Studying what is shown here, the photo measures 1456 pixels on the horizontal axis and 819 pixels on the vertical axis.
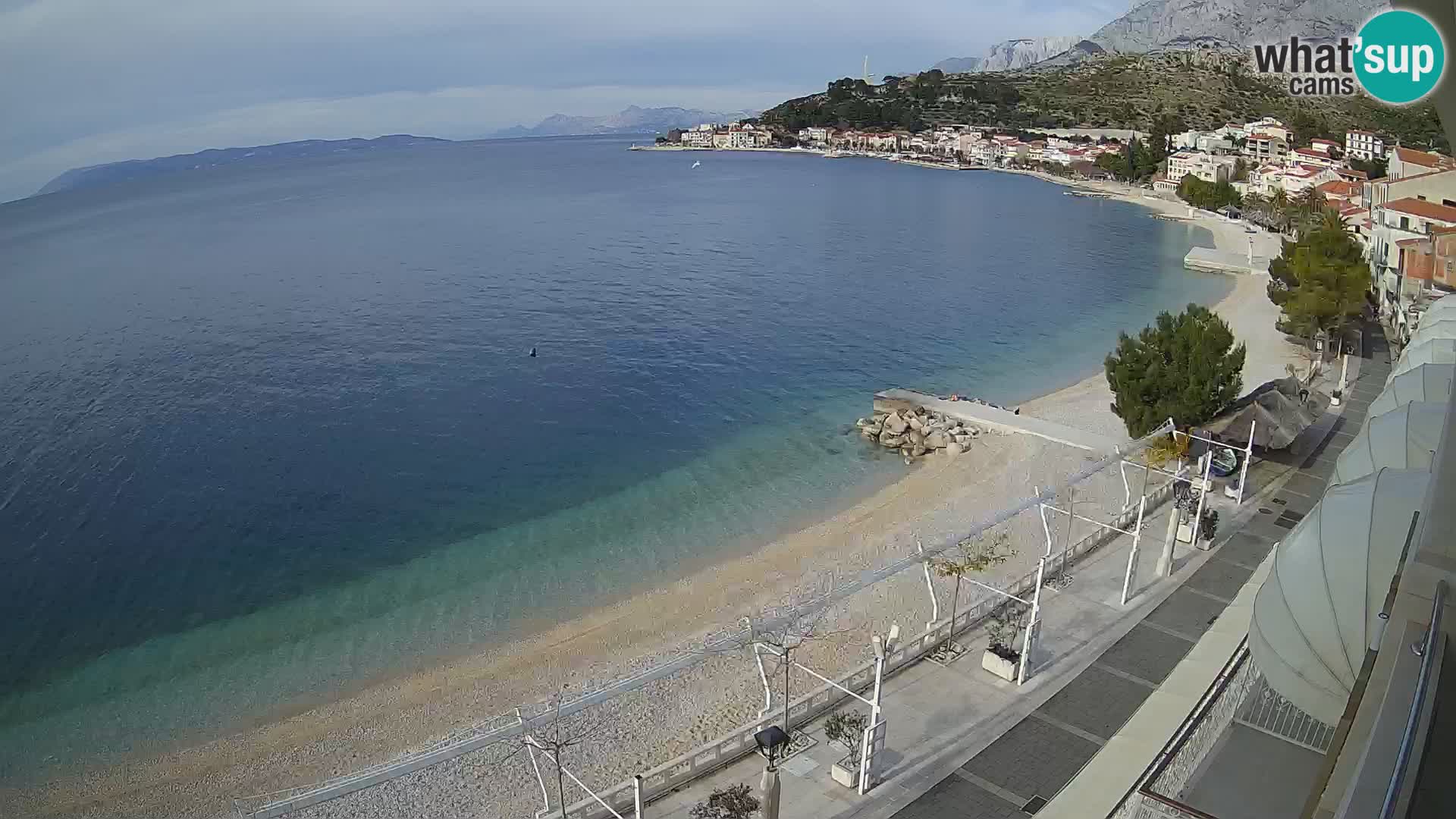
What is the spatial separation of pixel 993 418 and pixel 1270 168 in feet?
241

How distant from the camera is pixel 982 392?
34.7m

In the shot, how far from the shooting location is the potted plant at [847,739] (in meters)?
11.3

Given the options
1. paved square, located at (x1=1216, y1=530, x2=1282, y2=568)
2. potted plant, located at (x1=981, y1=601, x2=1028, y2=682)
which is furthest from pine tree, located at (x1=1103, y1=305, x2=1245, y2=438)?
potted plant, located at (x1=981, y1=601, x2=1028, y2=682)

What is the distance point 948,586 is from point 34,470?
99.2ft

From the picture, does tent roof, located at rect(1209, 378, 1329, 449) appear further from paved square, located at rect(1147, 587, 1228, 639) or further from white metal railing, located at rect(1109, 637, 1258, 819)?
white metal railing, located at rect(1109, 637, 1258, 819)

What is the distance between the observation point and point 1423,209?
118 feet

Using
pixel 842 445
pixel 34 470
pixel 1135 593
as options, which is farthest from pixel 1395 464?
pixel 34 470

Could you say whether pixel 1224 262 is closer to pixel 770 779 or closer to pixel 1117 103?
pixel 770 779

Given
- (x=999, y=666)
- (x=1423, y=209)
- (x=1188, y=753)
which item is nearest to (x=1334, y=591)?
(x=1188, y=753)

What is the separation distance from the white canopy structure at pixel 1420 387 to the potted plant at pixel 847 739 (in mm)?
8569

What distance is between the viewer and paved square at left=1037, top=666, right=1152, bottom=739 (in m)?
12.4

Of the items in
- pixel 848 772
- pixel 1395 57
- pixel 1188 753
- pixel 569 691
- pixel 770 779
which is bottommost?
pixel 569 691

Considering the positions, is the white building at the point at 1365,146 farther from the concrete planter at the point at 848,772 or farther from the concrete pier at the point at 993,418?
the concrete planter at the point at 848,772

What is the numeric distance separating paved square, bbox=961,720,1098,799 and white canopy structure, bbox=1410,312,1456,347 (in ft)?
36.4
